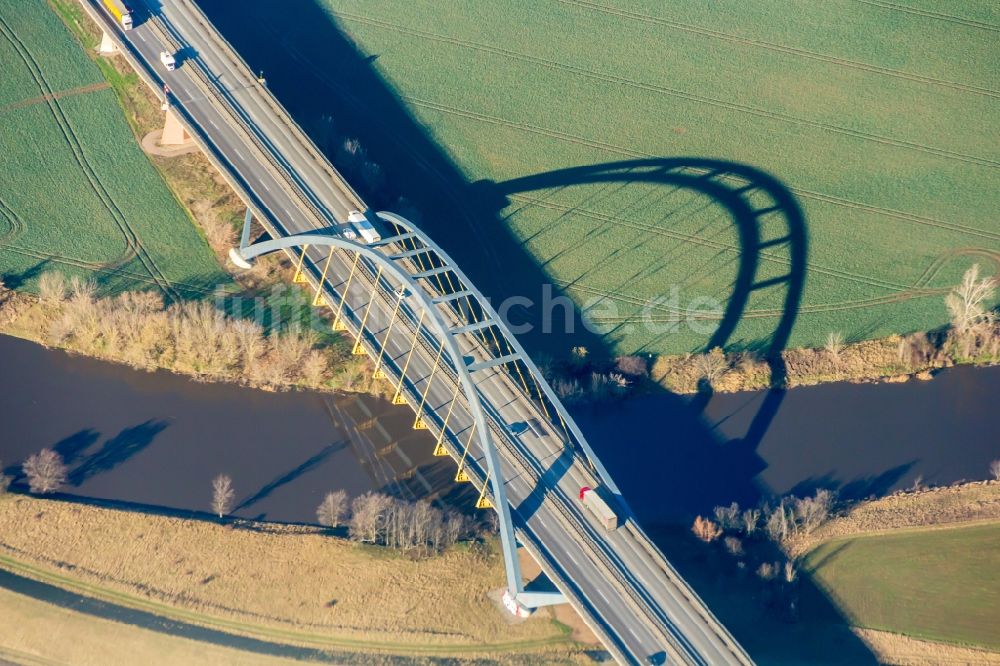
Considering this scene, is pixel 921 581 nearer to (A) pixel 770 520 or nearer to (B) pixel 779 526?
(B) pixel 779 526

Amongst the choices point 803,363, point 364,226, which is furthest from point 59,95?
point 803,363

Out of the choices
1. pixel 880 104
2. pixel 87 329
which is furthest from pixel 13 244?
pixel 880 104

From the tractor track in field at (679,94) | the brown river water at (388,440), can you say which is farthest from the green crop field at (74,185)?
the tractor track in field at (679,94)

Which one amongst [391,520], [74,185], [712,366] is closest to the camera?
[391,520]

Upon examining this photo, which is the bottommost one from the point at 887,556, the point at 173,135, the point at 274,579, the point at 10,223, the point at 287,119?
the point at 274,579

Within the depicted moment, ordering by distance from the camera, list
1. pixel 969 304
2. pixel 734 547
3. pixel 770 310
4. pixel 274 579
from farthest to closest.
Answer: pixel 770 310, pixel 969 304, pixel 734 547, pixel 274 579

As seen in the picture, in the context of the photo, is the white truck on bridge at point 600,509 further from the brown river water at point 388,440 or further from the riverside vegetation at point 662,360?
the riverside vegetation at point 662,360

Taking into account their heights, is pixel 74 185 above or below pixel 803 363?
above
